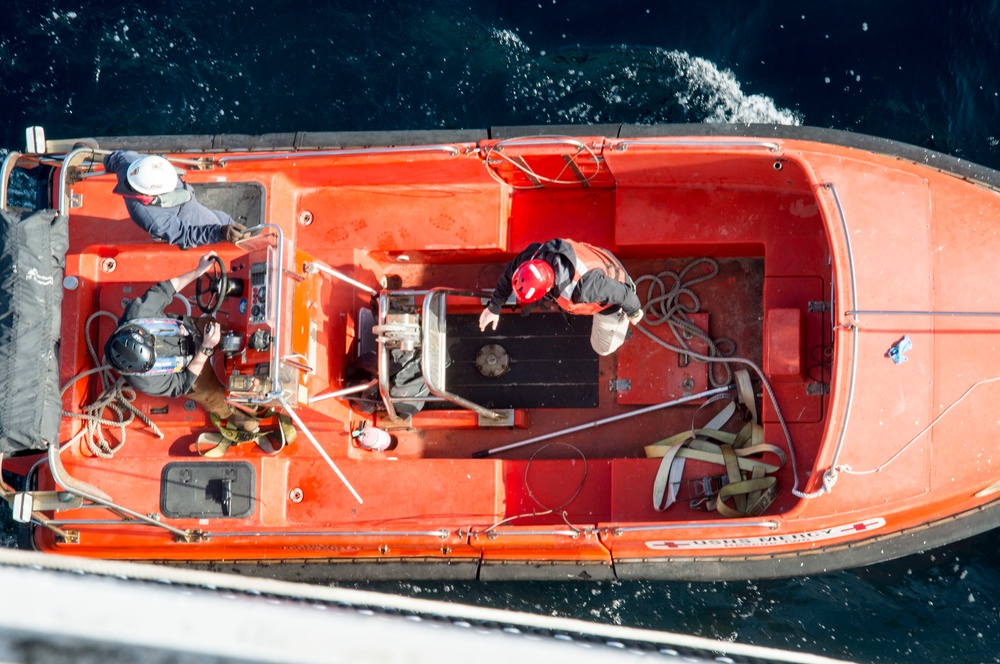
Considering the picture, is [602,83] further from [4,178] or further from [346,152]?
[4,178]

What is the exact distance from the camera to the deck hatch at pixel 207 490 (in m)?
5.58

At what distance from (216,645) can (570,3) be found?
5.99 meters

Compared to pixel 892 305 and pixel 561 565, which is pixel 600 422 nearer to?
pixel 561 565

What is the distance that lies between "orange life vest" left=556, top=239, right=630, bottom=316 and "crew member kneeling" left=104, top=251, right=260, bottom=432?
1.73 m

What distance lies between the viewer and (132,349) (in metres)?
4.72

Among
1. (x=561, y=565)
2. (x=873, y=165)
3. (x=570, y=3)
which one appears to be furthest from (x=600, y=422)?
(x=570, y=3)

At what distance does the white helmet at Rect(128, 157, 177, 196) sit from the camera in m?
5.00

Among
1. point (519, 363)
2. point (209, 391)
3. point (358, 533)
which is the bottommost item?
point (358, 533)

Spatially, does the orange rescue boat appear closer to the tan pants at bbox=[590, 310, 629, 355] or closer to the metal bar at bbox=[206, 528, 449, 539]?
the metal bar at bbox=[206, 528, 449, 539]

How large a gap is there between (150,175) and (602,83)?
10.8 feet

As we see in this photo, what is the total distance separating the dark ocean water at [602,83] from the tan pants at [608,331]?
1.78 meters

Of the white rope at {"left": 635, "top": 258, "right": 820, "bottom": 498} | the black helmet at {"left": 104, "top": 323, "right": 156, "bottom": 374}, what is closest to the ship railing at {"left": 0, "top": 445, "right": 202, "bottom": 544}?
the black helmet at {"left": 104, "top": 323, "right": 156, "bottom": 374}

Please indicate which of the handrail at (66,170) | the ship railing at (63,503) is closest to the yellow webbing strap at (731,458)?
the ship railing at (63,503)

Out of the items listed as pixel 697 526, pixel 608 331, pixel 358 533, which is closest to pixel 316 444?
pixel 358 533
